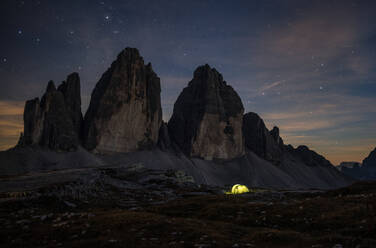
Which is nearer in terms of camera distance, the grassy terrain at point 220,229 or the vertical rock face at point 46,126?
the grassy terrain at point 220,229

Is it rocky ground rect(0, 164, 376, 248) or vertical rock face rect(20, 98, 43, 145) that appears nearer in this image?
rocky ground rect(0, 164, 376, 248)

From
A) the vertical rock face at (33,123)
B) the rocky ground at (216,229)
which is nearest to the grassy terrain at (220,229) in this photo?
the rocky ground at (216,229)

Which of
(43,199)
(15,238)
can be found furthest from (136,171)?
(15,238)

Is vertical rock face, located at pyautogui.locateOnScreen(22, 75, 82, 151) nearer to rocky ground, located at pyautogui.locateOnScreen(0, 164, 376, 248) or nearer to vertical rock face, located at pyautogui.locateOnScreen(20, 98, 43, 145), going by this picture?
vertical rock face, located at pyautogui.locateOnScreen(20, 98, 43, 145)

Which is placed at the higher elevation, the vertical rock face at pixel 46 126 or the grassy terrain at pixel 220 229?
the vertical rock face at pixel 46 126

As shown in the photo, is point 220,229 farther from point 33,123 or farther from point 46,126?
point 33,123

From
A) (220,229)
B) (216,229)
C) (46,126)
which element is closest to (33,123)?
(46,126)

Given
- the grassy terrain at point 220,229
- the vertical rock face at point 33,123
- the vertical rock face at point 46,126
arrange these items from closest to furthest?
the grassy terrain at point 220,229 → the vertical rock face at point 33,123 → the vertical rock face at point 46,126

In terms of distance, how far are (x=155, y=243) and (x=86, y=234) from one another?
591cm

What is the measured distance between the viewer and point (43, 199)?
1558 inches

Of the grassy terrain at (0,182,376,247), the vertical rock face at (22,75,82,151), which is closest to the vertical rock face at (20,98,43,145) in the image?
the vertical rock face at (22,75,82,151)

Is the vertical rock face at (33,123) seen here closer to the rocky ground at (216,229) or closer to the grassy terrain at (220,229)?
the rocky ground at (216,229)

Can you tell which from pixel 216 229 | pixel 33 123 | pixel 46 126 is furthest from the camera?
pixel 46 126

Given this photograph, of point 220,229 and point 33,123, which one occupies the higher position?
point 33,123
